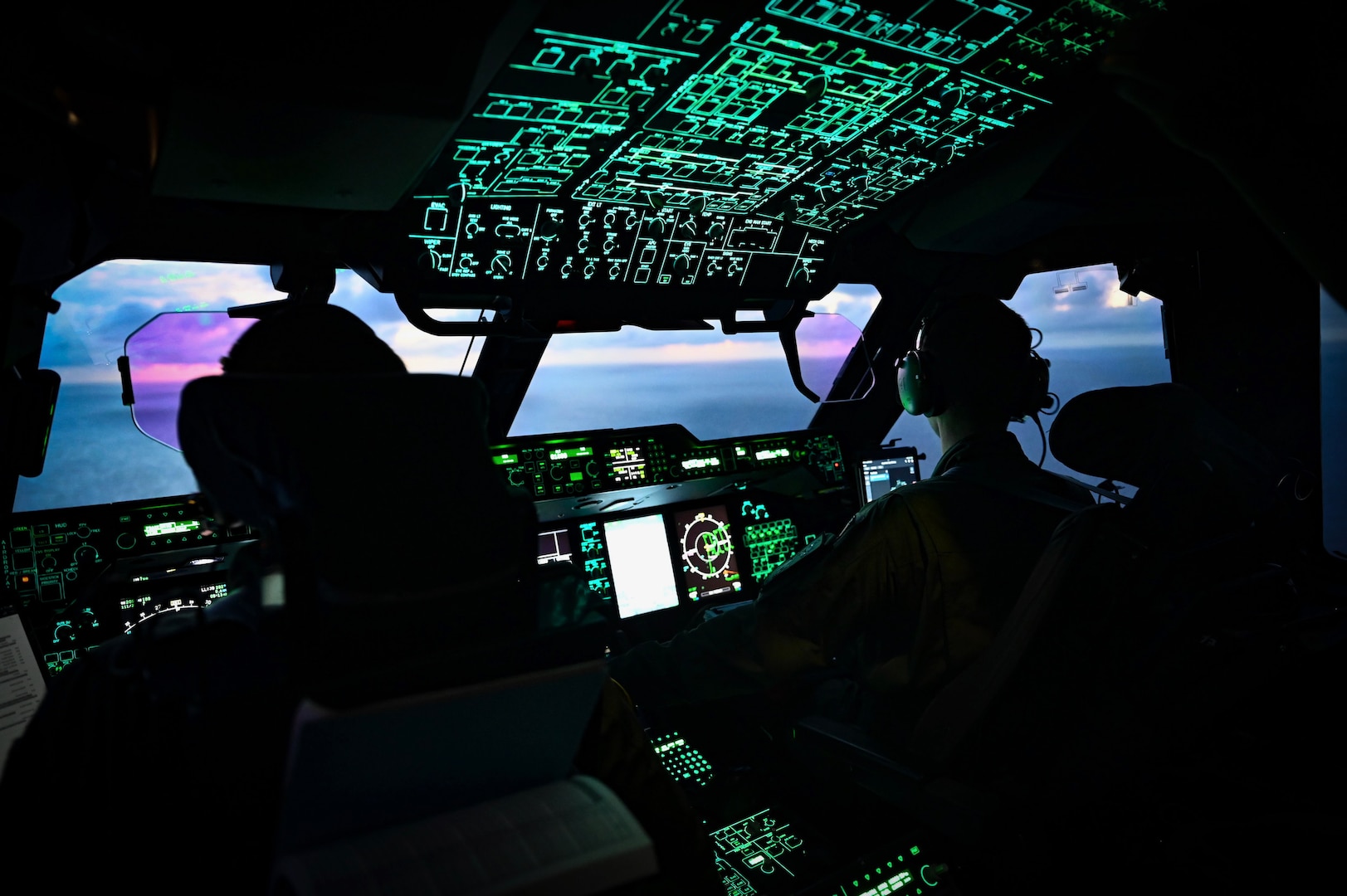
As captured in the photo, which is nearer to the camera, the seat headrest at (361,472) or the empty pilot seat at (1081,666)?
the seat headrest at (361,472)

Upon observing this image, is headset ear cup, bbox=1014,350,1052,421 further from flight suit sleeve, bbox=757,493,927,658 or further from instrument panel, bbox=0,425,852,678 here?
instrument panel, bbox=0,425,852,678

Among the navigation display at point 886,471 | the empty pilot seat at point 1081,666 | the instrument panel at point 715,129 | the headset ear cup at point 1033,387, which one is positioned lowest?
the empty pilot seat at point 1081,666

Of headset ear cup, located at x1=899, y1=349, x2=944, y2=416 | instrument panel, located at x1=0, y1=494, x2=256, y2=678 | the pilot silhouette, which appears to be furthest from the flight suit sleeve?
instrument panel, located at x1=0, y1=494, x2=256, y2=678

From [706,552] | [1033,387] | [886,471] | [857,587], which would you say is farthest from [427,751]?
[886,471]

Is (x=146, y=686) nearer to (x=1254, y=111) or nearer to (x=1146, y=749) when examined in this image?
(x=1254, y=111)

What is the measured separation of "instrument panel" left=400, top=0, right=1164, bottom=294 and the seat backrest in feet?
3.24

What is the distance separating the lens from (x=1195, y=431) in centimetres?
137

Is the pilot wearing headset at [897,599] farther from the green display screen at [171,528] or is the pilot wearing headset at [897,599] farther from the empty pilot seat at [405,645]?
the green display screen at [171,528]

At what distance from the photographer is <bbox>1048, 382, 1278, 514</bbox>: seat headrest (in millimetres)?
1365

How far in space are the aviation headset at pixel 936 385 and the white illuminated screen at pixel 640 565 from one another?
0.84 meters

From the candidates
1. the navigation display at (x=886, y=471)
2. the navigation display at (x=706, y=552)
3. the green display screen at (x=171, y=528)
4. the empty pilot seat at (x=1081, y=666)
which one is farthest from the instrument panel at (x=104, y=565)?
the navigation display at (x=886, y=471)

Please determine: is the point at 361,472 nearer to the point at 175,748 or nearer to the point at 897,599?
the point at 175,748

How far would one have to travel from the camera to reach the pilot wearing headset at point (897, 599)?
4.51 ft

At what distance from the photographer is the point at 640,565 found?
2.19 metres
